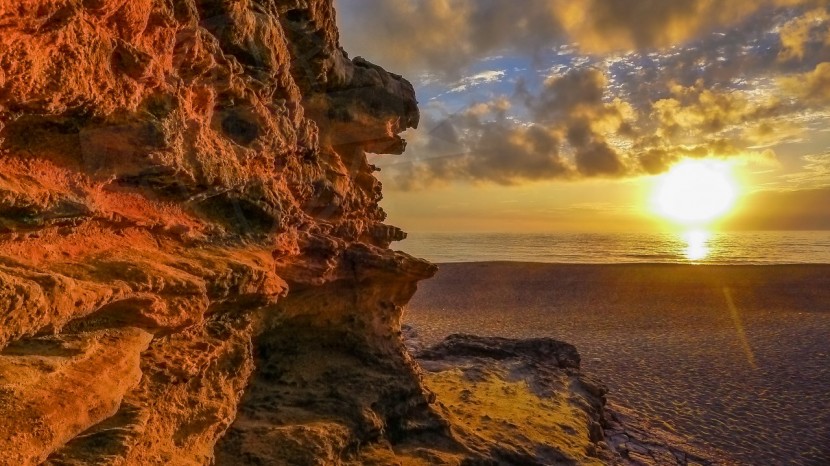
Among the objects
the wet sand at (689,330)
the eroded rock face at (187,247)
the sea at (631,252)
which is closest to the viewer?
the eroded rock face at (187,247)

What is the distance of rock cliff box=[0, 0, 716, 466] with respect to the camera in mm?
3536

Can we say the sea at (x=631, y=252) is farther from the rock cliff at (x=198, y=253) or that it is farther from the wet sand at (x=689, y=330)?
the rock cliff at (x=198, y=253)

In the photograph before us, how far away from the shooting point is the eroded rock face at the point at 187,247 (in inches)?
139

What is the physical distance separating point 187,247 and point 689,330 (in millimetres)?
22946

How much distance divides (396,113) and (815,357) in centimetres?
1695

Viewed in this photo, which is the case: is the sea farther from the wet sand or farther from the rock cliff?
the rock cliff

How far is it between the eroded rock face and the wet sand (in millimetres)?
8805

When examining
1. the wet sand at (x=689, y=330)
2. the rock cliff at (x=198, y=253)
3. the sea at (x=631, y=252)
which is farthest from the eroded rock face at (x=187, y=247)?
the sea at (x=631, y=252)

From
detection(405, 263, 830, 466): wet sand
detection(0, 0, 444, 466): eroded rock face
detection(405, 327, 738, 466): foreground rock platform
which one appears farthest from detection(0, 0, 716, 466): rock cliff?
detection(405, 263, 830, 466): wet sand

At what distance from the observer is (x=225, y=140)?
584 cm

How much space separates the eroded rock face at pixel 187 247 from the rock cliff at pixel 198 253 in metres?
0.02

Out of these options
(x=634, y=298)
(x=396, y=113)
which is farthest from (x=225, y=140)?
(x=634, y=298)

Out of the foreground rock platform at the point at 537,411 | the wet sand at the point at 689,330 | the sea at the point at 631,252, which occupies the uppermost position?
the sea at the point at 631,252

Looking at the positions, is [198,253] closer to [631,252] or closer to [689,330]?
[689,330]
